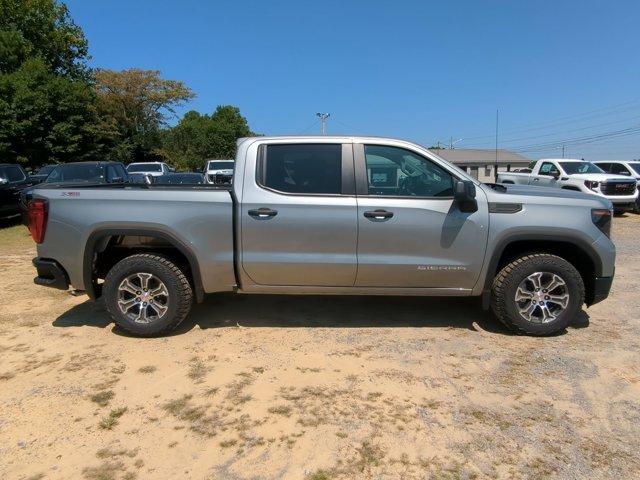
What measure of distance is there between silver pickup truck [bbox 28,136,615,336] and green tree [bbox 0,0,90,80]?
112 ft

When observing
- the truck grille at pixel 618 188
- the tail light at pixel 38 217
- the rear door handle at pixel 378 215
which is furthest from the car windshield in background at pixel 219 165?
the rear door handle at pixel 378 215

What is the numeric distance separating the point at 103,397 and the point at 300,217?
6.97 feet

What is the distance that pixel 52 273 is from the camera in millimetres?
4625

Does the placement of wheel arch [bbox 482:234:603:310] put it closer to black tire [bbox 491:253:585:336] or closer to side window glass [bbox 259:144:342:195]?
black tire [bbox 491:253:585:336]

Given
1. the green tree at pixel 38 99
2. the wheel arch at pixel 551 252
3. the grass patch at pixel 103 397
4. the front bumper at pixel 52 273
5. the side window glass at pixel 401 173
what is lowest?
the grass patch at pixel 103 397

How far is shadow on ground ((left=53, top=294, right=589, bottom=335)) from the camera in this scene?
5090mm

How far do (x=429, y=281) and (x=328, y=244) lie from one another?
3.30 feet

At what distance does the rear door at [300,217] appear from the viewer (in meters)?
4.46

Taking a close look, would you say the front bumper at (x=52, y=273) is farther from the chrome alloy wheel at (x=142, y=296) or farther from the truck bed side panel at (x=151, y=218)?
the chrome alloy wheel at (x=142, y=296)

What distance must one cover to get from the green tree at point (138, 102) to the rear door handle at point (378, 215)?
42.8 metres

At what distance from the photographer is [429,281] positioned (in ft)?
15.1

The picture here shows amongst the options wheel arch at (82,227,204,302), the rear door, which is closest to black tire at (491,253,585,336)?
the rear door

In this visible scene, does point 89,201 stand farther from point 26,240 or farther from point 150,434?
point 26,240

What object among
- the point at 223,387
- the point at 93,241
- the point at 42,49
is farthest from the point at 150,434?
the point at 42,49
